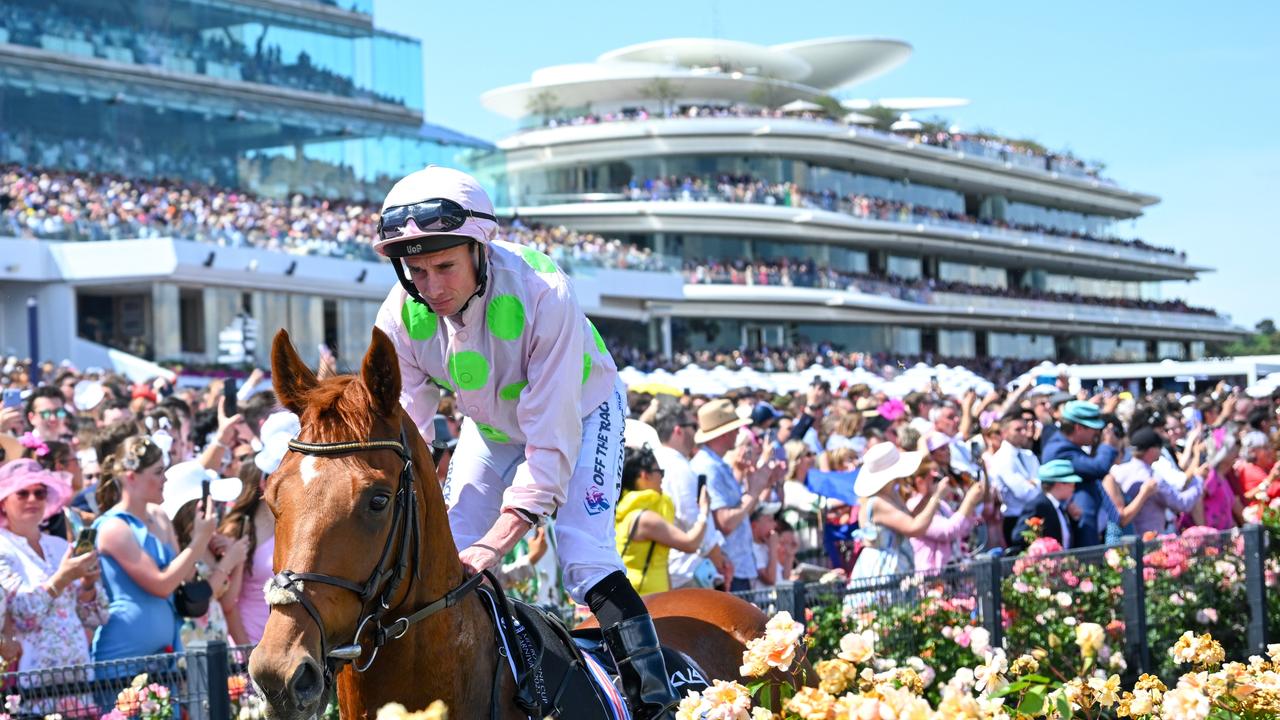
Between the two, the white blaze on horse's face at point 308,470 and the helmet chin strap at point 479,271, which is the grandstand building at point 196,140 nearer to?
the helmet chin strap at point 479,271

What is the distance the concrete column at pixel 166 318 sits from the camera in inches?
1251

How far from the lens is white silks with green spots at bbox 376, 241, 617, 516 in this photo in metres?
3.60

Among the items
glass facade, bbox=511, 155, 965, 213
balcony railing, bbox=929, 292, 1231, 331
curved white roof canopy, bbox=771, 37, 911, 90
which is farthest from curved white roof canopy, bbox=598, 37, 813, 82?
balcony railing, bbox=929, 292, 1231, 331

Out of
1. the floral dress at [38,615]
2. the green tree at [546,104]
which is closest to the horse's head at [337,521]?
the floral dress at [38,615]

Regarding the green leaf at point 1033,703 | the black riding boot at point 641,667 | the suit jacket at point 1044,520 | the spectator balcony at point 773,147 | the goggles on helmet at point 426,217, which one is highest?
the spectator balcony at point 773,147

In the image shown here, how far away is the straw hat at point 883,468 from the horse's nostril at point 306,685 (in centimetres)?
528

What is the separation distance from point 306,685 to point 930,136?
195 feet

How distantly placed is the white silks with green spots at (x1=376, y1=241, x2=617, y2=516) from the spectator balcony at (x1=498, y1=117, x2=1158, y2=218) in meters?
51.1

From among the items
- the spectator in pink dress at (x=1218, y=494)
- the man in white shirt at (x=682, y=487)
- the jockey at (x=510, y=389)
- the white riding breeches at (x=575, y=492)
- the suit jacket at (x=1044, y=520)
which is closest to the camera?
the jockey at (x=510, y=389)

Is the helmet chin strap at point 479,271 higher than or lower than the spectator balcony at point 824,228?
lower

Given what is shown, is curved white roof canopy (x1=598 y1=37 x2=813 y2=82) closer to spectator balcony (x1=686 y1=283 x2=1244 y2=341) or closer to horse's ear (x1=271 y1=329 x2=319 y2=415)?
spectator balcony (x1=686 y1=283 x2=1244 y2=341)

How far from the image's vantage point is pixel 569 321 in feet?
12.1

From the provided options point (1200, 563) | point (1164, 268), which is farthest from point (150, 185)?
point (1164, 268)

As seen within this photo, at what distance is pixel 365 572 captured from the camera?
3.00 m
